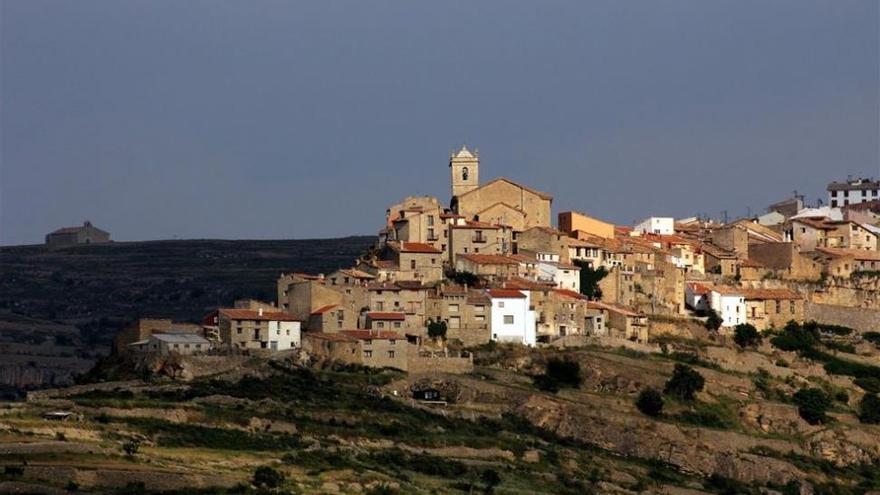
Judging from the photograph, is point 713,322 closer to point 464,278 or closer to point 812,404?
point 812,404

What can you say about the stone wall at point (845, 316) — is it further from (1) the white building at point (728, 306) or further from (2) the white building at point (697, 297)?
(2) the white building at point (697, 297)

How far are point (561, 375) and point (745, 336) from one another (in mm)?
12982

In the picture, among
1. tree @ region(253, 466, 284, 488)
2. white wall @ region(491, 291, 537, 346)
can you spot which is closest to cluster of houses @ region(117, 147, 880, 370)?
white wall @ region(491, 291, 537, 346)

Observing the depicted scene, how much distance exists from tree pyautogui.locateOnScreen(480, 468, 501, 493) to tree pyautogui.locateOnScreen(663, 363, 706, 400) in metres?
16.0

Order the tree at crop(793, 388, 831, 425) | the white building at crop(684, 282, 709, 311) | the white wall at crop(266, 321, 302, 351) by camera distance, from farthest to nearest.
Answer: the white building at crop(684, 282, 709, 311)
the tree at crop(793, 388, 831, 425)
the white wall at crop(266, 321, 302, 351)

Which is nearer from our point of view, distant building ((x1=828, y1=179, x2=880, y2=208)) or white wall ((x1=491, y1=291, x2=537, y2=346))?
white wall ((x1=491, y1=291, x2=537, y2=346))

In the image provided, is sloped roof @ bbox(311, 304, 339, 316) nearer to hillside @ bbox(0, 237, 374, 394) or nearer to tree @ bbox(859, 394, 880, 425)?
tree @ bbox(859, 394, 880, 425)

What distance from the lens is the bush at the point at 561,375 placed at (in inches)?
3743

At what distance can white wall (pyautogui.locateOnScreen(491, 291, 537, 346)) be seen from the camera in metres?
97.4

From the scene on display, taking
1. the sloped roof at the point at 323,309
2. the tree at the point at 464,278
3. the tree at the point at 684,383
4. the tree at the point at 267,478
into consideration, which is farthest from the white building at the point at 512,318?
the tree at the point at 267,478

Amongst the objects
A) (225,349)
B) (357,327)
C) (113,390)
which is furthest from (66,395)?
(357,327)

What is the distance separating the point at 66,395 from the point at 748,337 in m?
34.0

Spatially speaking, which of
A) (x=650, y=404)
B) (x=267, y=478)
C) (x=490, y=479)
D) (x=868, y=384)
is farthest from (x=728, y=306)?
(x=267, y=478)

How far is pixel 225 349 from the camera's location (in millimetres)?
91250
